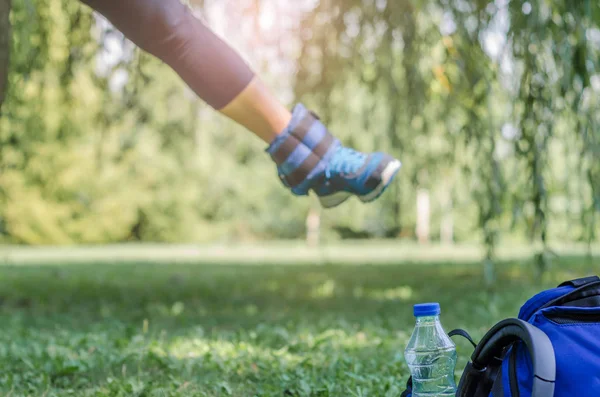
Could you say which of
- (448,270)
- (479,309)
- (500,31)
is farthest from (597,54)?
(448,270)

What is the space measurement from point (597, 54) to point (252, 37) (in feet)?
6.98

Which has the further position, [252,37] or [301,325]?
[252,37]

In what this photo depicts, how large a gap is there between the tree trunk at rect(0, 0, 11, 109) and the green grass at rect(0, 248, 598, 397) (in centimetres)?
102

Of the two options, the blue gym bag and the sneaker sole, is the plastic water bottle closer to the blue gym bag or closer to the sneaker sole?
the blue gym bag

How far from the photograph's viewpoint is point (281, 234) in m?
26.7

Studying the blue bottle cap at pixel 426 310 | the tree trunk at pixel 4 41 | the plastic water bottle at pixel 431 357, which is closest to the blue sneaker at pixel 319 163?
the plastic water bottle at pixel 431 357

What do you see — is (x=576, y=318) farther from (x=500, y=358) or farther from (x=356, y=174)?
(x=356, y=174)

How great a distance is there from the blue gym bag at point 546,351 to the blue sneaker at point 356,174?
0.76 meters

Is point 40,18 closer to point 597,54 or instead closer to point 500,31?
point 500,31

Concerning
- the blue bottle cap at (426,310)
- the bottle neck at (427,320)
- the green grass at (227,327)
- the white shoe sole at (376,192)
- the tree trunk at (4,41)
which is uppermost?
the tree trunk at (4,41)

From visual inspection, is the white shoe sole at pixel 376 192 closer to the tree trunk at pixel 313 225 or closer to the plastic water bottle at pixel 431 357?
the plastic water bottle at pixel 431 357

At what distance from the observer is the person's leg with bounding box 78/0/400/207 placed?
5.95ft

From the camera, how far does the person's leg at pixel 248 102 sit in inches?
71.4

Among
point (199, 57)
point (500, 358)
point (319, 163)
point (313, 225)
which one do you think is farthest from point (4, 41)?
point (313, 225)
